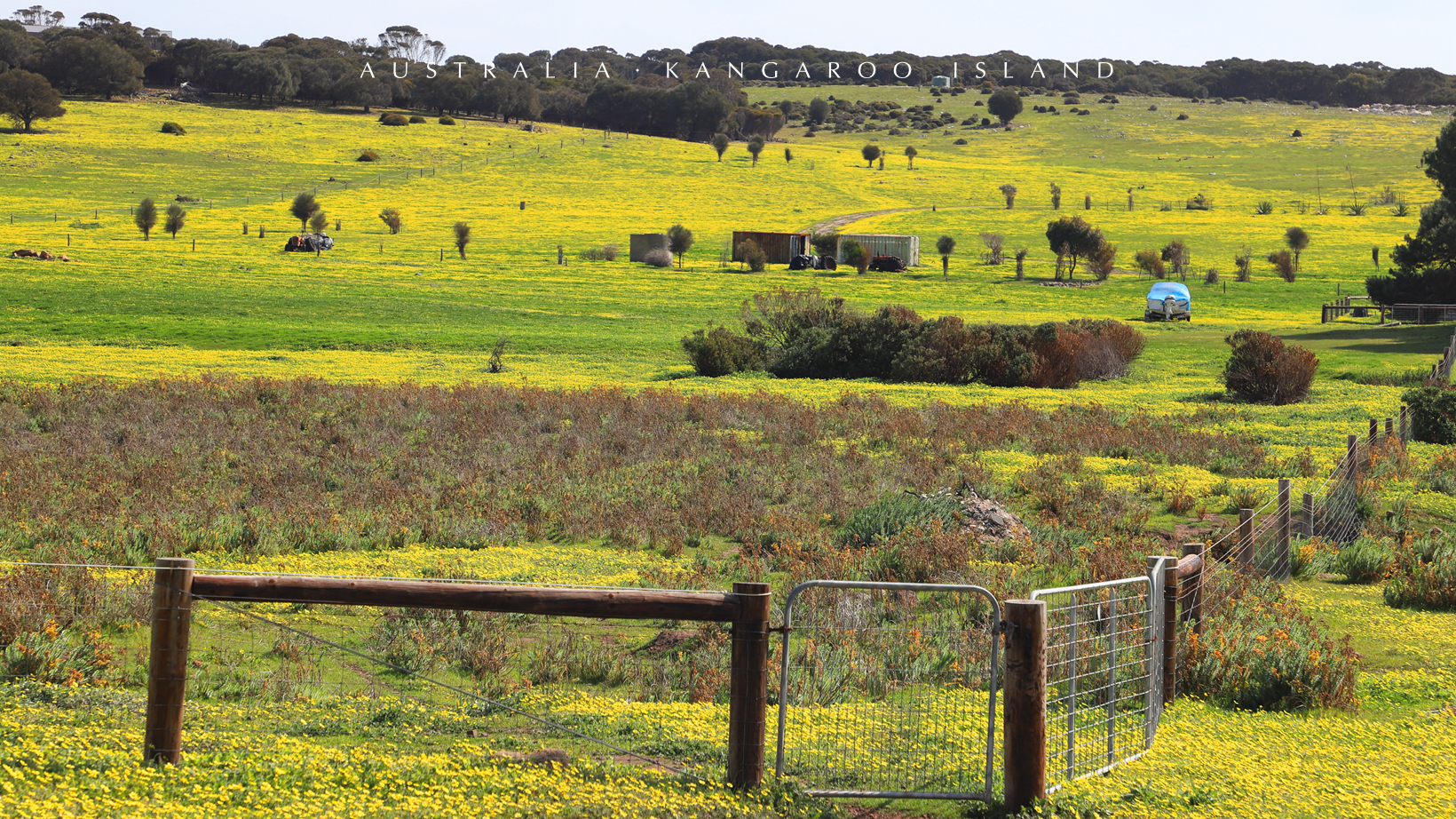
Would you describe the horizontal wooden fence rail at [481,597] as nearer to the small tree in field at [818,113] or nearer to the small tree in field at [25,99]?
the small tree in field at [25,99]

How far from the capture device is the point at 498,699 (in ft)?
26.8

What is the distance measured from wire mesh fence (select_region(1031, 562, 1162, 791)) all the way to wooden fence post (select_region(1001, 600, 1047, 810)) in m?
0.19

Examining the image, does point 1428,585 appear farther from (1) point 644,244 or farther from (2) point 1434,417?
(1) point 644,244

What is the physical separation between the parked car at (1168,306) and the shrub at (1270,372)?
2427cm

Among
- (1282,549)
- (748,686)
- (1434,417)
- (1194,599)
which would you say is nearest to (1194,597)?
(1194,599)

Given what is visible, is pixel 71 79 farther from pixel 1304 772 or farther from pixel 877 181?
pixel 1304 772

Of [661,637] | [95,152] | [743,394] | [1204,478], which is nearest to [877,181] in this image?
[95,152]

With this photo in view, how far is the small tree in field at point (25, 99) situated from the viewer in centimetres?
11288

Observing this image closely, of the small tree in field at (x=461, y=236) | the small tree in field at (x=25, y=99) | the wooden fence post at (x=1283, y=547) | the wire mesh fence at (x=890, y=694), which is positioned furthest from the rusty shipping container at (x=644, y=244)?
the small tree in field at (x=25, y=99)

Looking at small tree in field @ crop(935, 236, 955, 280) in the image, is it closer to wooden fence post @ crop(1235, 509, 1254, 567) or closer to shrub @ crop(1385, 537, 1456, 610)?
shrub @ crop(1385, 537, 1456, 610)

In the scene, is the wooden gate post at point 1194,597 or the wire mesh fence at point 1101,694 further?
the wooden gate post at point 1194,597

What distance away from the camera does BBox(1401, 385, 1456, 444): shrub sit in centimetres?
2280

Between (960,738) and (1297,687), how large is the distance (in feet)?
9.43

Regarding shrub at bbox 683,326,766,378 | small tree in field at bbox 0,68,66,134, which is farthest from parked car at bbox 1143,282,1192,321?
small tree in field at bbox 0,68,66,134
